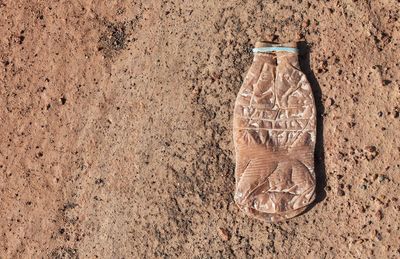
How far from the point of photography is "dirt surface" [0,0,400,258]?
2963 millimetres

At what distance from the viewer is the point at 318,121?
3008 mm

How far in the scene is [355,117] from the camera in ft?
9.76

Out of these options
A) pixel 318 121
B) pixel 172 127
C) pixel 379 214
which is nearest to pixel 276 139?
pixel 318 121

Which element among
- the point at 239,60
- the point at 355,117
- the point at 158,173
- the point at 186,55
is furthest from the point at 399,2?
the point at 158,173

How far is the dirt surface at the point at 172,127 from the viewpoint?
2963 millimetres

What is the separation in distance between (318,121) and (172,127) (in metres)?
0.90

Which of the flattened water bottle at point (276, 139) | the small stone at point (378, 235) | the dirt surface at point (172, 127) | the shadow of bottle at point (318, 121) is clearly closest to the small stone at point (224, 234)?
the dirt surface at point (172, 127)

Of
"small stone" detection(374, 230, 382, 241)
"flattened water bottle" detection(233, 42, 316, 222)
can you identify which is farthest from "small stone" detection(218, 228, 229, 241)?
"small stone" detection(374, 230, 382, 241)

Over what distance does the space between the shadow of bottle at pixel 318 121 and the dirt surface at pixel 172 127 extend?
0.01m

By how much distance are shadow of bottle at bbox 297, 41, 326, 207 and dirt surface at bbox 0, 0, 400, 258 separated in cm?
1

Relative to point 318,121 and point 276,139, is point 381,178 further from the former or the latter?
point 276,139

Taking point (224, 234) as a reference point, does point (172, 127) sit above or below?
above

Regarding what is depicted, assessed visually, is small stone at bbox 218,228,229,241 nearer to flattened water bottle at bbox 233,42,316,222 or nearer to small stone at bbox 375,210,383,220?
flattened water bottle at bbox 233,42,316,222

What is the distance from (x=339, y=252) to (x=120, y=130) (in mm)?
1542
